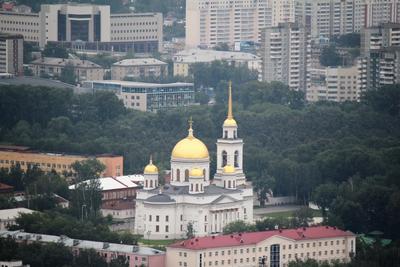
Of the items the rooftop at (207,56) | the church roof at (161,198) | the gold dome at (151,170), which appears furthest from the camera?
the rooftop at (207,56)

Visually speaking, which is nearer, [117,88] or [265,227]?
[265,227]

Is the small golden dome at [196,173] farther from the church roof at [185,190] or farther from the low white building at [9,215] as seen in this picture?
the low white building at [9,215]

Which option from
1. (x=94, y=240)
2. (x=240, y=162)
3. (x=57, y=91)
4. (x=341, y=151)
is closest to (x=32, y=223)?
(x=94, y=240)

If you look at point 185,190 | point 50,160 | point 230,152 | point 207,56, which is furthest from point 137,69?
point 185,190

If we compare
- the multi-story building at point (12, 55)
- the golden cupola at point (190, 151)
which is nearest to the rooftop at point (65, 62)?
the multi-story building at point (12, 55)

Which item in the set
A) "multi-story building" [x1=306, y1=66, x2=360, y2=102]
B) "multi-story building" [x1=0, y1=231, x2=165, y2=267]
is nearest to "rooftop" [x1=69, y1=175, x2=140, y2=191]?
"multi-story building" [x1=0, y1=231, x2=165, y2=267]

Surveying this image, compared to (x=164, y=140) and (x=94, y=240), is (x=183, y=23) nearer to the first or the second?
(x=164, y=140)

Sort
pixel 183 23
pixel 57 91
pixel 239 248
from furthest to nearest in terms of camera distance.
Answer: pixel 183 23 → pixel 57 91 → pixel 239 248
